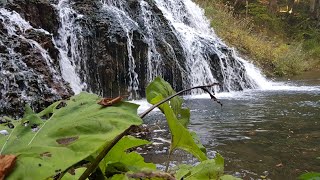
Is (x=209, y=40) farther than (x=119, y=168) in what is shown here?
Yes

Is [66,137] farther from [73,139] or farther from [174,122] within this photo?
[174,122]

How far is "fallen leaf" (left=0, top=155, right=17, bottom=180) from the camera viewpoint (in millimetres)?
481

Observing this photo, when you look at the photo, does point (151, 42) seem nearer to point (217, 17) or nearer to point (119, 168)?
point (217, 17)

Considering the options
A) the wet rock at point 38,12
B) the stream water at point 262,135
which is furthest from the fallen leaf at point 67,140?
the wet rock at point 38,12

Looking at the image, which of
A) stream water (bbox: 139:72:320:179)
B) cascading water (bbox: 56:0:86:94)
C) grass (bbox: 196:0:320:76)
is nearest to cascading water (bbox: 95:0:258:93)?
cascading water (bbox: 56:0:86:94)

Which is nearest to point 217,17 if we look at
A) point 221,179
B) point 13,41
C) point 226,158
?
point 13,41

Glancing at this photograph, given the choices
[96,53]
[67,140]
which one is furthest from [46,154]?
[96,53]

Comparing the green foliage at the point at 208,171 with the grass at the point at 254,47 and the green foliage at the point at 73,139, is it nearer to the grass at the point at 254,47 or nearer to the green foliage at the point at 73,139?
the green foliage at the point at 73,139

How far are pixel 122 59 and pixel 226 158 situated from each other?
5.61 meters

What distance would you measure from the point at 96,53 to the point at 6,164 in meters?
8.33

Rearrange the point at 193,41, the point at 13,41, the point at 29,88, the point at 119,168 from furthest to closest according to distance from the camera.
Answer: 1. the point at 193,41
2. the point at 13,41
3. the point at 29,88
4. the point at 119,168

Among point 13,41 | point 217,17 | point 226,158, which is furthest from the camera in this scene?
point 217,17

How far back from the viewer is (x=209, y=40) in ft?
39.6

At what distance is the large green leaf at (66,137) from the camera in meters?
0.49
